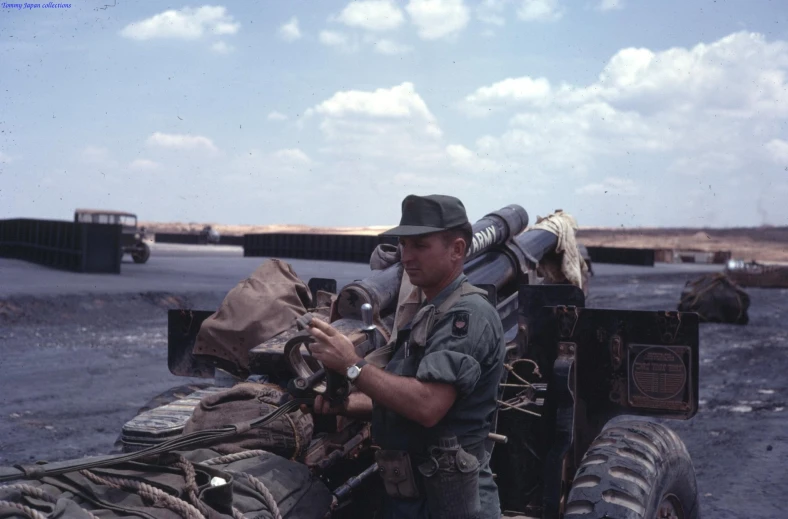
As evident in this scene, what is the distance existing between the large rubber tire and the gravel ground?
2186 mm

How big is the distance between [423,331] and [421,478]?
0.50m

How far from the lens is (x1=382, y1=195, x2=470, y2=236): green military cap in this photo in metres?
2.74

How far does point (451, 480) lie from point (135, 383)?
8.32 meters

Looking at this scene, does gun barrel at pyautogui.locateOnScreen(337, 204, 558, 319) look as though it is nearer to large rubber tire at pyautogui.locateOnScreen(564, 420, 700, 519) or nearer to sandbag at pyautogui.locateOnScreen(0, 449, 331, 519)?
large rubber tire at pyautogui.locateOnScreen(564, 420, 700, 519)

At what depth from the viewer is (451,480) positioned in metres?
2.70

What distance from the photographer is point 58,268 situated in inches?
925

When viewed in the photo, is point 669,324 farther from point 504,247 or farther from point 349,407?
point 504,247

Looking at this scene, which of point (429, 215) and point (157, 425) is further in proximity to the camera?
point (157, 425)

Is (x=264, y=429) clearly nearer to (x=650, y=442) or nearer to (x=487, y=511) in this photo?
(x=487, y=511)

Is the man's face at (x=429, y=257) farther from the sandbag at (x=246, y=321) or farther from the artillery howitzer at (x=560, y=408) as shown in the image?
the sandbag at (x=246, y=321)

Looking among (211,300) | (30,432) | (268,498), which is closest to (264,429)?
(268,498)

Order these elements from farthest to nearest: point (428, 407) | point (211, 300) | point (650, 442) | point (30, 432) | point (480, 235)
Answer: point (211, 300) → point (30, 432) → point (480, 235) → point (650, 442) → point (428, 407)

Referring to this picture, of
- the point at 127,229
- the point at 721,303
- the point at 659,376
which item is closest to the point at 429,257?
the point at 659,376

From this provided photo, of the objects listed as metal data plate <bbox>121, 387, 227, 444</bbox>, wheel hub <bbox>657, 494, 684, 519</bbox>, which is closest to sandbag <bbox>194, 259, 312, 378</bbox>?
metal data plate <bbox>121, 387, 227, 444</bbox>
